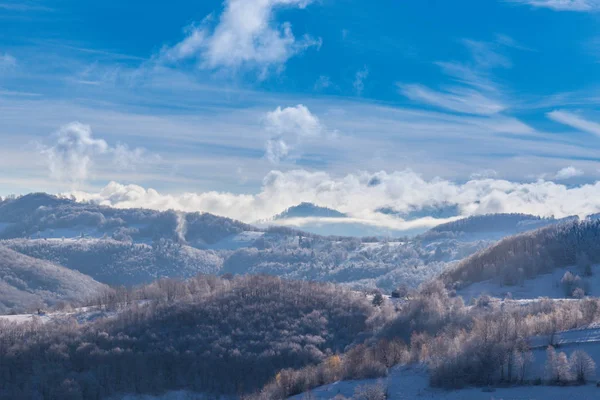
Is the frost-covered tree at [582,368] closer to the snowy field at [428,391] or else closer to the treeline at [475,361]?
the treeline at [475,361]

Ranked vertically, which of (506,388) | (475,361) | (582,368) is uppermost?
(475,361)

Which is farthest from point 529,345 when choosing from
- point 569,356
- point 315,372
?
point 315,372

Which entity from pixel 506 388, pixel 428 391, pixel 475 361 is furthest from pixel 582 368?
pixel 428 391

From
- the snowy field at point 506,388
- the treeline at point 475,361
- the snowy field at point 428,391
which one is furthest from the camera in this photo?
the treeline at point 475,361

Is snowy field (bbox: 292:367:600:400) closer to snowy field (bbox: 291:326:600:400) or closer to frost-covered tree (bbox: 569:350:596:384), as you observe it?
snowy field (bbox: 291:326:600:400)

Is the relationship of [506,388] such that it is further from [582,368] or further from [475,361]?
[582,368]

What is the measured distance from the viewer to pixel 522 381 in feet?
490

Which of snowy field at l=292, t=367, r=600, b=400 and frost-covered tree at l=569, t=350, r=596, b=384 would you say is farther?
frost-covered tree at l=569, t=350, r=596, b=384

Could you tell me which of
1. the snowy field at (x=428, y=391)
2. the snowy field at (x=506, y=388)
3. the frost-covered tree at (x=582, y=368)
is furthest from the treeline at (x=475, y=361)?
the snowy field at (x=428, y=391)

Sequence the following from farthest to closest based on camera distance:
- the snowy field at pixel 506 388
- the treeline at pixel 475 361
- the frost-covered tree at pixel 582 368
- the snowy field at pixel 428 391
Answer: the treeline at pixel 475 361, the frost-covered tree at pixel 582 368, the snowy field at pixel 506 388, the snowy field at pixel 428 391

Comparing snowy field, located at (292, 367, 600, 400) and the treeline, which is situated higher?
the treeline

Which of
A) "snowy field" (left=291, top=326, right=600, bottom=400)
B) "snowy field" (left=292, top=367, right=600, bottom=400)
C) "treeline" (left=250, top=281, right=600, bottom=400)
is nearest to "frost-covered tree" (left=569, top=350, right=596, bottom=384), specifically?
"treeline" (left=250, top=281, right=600, bottom=400)

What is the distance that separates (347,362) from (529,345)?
45802 millimetres

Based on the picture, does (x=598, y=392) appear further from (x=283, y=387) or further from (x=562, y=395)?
(x=283, y=387)
